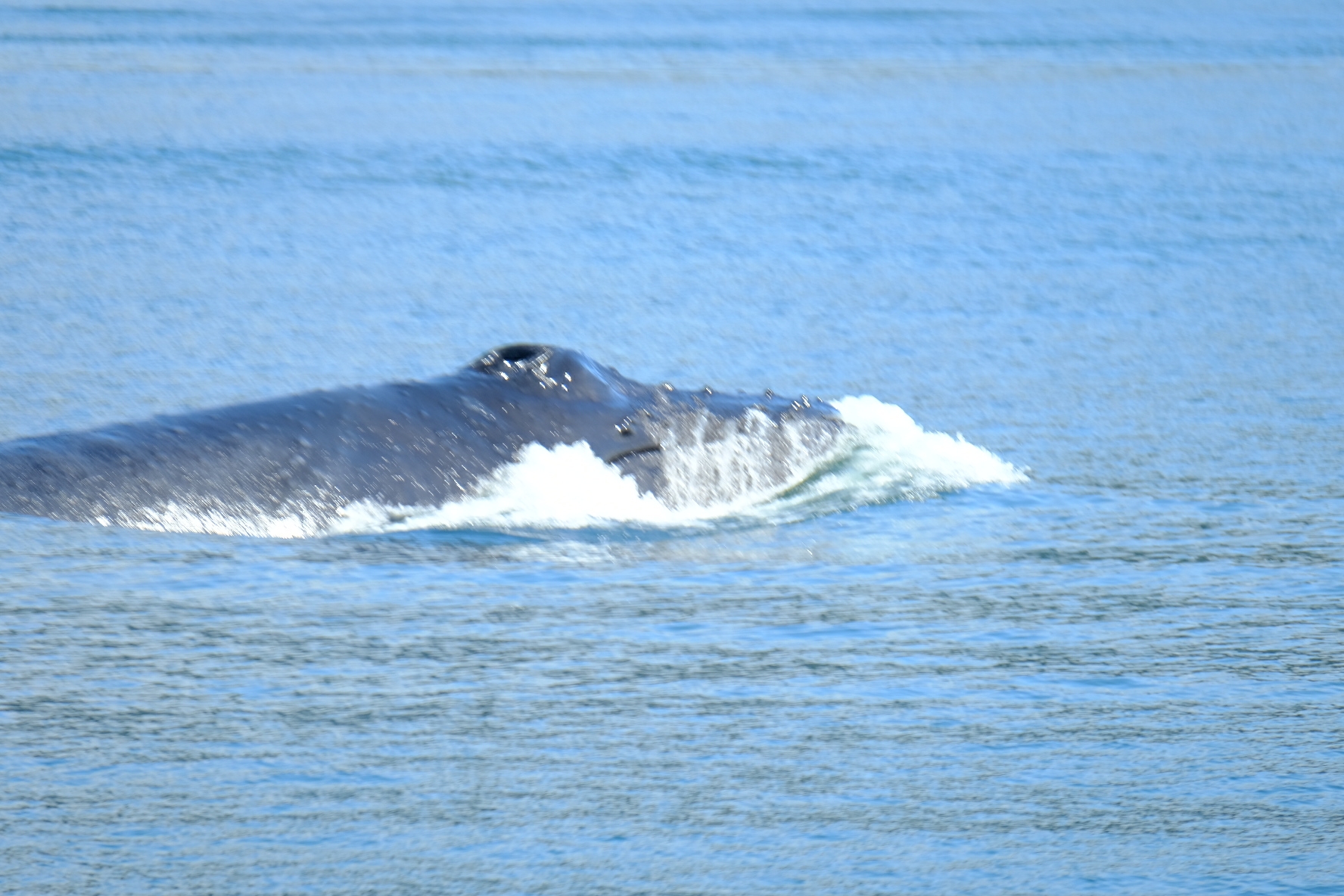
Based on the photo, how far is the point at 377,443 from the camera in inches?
431

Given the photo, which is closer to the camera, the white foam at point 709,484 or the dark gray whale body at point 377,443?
the dark gray whale body at point 377,443

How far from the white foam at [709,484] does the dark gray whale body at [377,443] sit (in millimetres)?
30

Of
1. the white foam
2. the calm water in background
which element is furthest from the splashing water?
the calm water in background

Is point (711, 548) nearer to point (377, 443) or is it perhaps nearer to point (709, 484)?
point (709, 484)

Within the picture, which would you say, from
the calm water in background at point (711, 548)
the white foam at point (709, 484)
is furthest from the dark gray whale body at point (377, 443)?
the calm water in background at point (711, 548)

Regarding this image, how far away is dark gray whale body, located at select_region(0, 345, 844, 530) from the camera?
10305 mm

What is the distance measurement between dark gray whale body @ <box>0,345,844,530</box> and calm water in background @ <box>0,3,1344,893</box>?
276mm

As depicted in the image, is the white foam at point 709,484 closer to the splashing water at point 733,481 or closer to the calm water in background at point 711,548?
the splashing water at point 733,481

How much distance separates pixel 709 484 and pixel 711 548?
0.83 metres

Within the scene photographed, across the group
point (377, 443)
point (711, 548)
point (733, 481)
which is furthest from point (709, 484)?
point (377, 443)

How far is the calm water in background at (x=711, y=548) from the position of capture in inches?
282

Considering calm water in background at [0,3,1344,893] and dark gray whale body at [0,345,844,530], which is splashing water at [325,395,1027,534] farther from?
calm water in background at [0,3,1344,893]

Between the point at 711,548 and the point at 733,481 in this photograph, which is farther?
the point at 733,481

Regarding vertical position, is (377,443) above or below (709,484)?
above
